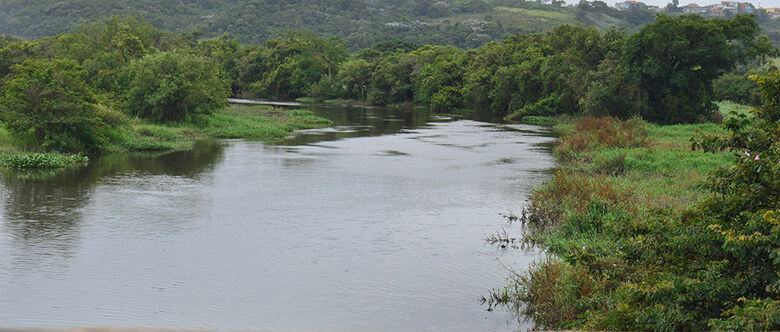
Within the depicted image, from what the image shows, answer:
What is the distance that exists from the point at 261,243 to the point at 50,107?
671 inches

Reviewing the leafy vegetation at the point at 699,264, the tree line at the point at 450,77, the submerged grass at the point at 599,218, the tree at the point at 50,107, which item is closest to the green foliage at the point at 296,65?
the tree line at the point at 450,77

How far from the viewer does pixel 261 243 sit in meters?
17.2

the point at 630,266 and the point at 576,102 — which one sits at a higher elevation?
the point at 576,102

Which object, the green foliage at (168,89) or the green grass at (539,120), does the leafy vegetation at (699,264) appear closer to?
the green foliage at (168,89)

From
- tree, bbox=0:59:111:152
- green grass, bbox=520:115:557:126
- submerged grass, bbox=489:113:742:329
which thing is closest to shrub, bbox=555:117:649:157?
submerged grass, bbox=489:113:742:329

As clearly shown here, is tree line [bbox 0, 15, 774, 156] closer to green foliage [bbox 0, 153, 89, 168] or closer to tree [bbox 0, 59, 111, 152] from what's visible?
tree [bbox 0, 59, 111, 152]

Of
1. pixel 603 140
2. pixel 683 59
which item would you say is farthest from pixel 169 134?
pixel 683 59

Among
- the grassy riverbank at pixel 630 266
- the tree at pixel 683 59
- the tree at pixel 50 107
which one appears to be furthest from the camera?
the tree at pixel 683 59

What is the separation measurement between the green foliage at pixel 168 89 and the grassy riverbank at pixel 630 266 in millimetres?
26162

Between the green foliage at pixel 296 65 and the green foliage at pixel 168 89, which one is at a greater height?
the green foliage at pixel 296 65

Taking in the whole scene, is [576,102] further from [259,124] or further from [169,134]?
[169,134]

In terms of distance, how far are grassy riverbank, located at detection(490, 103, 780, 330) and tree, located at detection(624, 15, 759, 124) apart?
27.4 m

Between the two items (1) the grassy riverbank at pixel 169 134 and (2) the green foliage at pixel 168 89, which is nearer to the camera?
(1) the grassy riverbank at pixel 169 134

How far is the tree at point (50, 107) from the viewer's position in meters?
29.3
